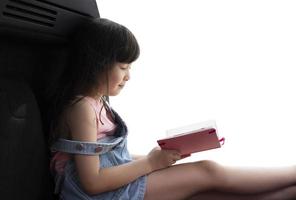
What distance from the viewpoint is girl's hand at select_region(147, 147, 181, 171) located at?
0.87 meters

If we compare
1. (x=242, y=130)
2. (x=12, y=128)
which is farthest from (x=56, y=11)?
(x=242, y=130)

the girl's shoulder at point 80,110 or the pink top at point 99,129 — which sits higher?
the girl's shoulder at point 80,110

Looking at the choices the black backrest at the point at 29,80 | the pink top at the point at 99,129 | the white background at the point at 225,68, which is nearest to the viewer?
the black backrest at the point at 29,80

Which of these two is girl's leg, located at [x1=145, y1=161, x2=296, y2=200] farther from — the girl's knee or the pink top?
the pink top

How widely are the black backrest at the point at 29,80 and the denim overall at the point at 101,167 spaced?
37 mm

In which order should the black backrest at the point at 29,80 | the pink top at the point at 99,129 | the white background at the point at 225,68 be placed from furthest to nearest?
the white background at the point at 225,68 < the pink top at the point at 99,129 < the black backrest at the point at 29,80

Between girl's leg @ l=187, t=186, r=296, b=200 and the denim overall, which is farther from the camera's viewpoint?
girl's leg @ l=187, t=186, r=296, b=200

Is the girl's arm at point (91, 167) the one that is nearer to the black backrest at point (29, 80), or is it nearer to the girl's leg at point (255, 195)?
the black backrest at point (29, 80)

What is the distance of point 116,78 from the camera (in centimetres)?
86

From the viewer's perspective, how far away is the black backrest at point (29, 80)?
732mm

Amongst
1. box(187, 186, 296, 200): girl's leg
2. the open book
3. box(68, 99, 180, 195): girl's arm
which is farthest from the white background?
box(68, 99, 180, 195): girl's arm

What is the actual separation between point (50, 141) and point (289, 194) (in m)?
0.60

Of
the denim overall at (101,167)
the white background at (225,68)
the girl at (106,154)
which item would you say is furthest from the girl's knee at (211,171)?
the white background at (225,68)

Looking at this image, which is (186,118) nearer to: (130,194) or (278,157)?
(278,157)
